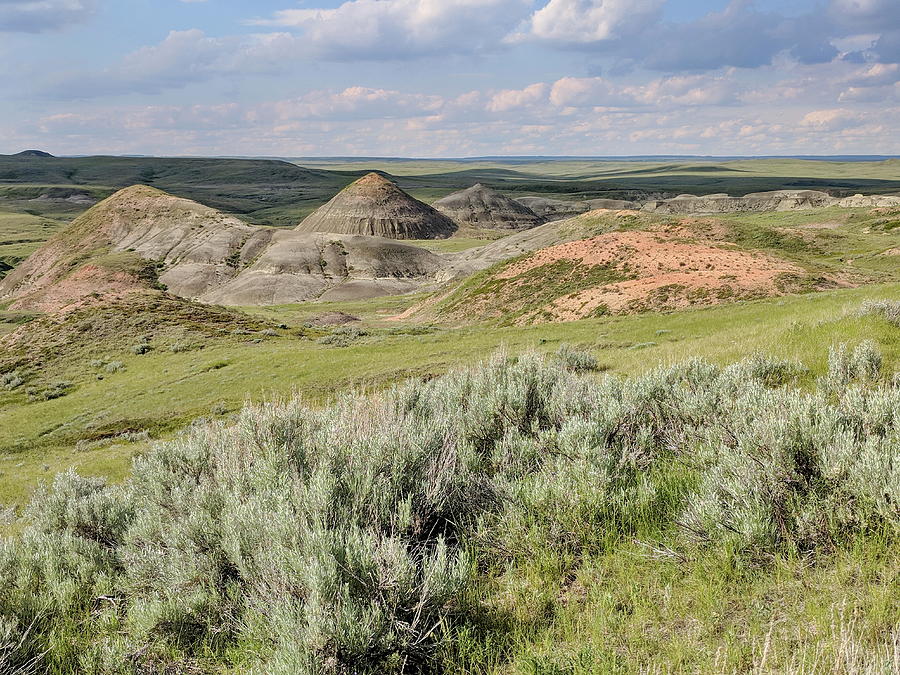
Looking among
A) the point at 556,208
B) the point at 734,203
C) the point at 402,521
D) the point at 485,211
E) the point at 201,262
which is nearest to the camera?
the point at 402,521

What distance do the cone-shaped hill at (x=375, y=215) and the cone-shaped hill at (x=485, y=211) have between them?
71.8ft

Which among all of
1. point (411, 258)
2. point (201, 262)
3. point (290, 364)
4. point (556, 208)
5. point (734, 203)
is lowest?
point (290, 364)

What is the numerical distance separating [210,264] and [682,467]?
9947 centimetres

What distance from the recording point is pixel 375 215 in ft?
401

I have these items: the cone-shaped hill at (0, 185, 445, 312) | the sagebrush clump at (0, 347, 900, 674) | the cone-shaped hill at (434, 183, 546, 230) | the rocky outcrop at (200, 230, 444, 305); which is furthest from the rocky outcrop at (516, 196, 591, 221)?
the sagebrush clump at (0, 347, 900, 674)

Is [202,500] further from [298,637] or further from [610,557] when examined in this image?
[610,557]

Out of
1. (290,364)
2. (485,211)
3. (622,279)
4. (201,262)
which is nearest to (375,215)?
(201,262)

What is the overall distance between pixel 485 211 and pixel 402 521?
158 metres

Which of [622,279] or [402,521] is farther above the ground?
[622,279]

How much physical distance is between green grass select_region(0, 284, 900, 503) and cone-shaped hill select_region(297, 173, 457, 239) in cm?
8660

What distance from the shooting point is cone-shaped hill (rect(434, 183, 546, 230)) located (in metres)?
155

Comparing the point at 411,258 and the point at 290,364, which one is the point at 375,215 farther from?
the point at 290,364

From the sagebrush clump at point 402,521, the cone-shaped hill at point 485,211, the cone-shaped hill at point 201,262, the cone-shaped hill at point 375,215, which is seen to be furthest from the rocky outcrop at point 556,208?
the sagebrush clump at point 402,521

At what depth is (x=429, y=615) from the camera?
3.99 meters
